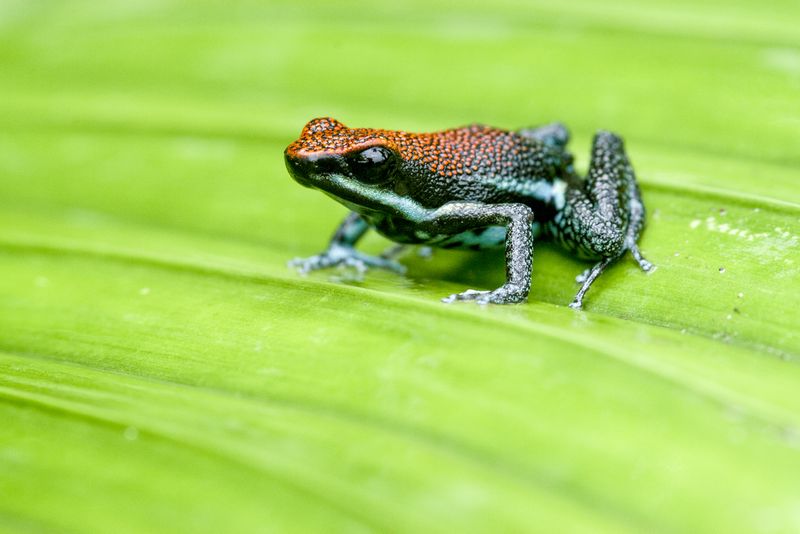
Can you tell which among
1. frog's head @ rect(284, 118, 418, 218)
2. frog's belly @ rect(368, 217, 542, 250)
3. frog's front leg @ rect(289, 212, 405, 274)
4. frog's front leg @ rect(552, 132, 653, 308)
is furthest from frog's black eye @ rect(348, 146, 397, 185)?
frog's front leg @ rect(552, 132, 653, 308)

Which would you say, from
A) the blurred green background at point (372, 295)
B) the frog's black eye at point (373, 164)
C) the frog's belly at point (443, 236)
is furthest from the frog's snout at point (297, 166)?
the frog's belly at point (443, 236)

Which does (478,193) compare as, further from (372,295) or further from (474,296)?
(372,295)

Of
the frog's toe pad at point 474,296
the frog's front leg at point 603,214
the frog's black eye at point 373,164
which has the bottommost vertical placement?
the frog's toe pad at point 474,296

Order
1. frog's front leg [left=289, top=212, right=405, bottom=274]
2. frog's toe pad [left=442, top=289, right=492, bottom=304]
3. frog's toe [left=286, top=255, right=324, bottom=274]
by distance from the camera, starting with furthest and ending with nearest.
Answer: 1. frog's front leg [left=289, top=212, right=405, bottom=274]
2. frog's toe [left=286, top=255, right=324, bottom=274]
3. frog's toe pad [left=442, top=289, right=492, bottom=304]

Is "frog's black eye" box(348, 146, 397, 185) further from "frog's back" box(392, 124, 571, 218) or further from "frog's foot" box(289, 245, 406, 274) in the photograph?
"frog's foot" box(289, 245, 406, 274)

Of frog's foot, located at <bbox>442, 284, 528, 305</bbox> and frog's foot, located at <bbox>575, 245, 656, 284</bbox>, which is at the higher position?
frog's foot, located at <bbox>575, 245, 656, 284</bbox>

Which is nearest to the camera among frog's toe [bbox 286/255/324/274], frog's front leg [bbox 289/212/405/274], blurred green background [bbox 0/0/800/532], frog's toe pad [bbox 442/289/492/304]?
blurred green background [bbox 0/0/800/532]

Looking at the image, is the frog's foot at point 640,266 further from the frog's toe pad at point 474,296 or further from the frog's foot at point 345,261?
the frog's foot at point 345,261
